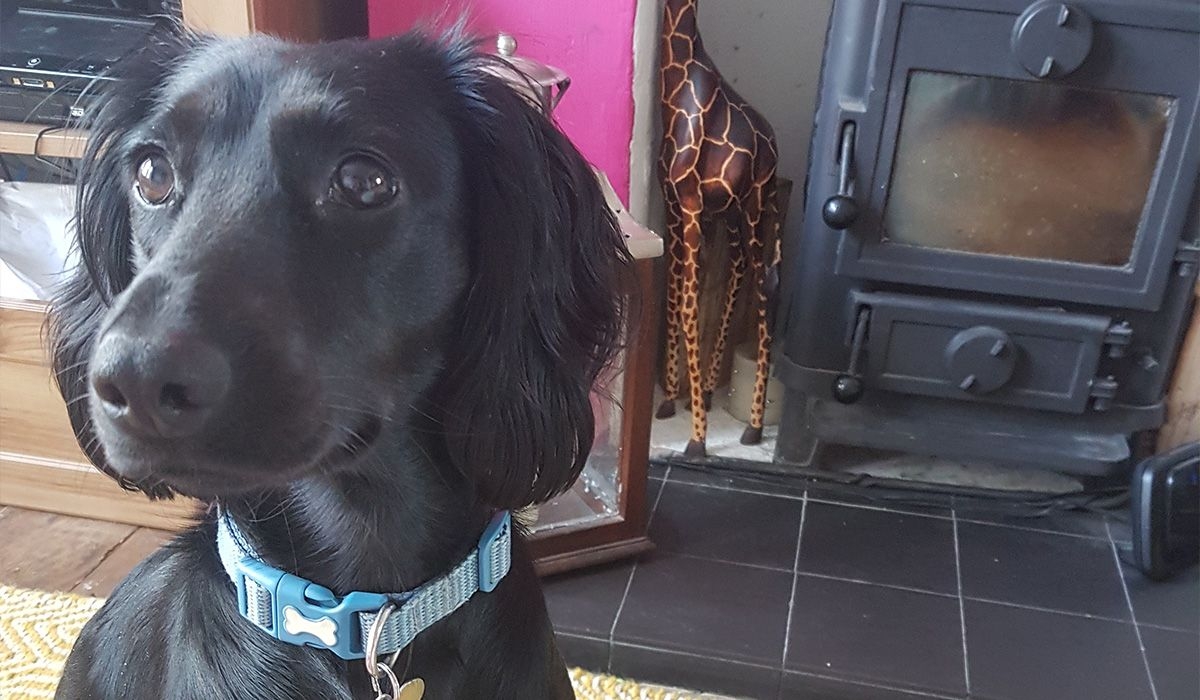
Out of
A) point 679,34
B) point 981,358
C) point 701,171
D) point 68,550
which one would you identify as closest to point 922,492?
point 981,358

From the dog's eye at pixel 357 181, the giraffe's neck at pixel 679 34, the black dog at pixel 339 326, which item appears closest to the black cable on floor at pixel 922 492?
the giraffe's neck at pixel 679 34

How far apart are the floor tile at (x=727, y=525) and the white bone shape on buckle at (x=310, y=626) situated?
3.51 feet

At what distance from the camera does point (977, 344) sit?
180cm

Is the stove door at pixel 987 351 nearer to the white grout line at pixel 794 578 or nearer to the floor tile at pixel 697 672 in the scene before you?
the white grout line at pixel 794 578

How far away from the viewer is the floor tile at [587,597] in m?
1.61

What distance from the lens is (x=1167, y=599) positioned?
5.68 ft

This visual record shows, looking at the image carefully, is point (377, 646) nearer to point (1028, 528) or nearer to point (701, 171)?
point (701, 171)

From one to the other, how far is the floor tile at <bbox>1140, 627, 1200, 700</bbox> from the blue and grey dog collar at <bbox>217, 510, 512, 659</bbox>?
4.15ft

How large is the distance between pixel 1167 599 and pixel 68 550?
6.30ft

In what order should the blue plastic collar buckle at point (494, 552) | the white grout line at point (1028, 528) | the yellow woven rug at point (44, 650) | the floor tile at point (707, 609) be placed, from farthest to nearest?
the white grout line at point (1028, 528)
the floor tile at point (707, 609)
the yellow woven rug at point (44, 650)
the blue plastic collar buckle at point (494, 552)

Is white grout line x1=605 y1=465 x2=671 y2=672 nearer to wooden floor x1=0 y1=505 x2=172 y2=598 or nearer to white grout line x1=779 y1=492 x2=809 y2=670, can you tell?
white grout line x1=779 y1=492 x2=809 y2=670

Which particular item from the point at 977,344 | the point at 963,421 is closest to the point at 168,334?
the point at 977,344

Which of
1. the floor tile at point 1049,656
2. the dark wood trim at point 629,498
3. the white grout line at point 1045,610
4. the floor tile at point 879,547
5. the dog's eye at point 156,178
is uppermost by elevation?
the dog's eye at point 156,178

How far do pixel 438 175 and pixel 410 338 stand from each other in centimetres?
13
